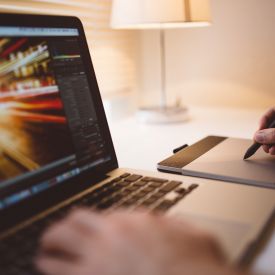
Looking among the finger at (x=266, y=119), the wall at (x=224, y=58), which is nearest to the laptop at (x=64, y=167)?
the finger at (x=266, y=119)

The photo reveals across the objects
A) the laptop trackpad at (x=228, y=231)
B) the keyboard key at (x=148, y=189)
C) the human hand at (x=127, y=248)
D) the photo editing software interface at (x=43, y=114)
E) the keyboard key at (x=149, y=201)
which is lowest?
the laptop trackpad at (x=228, y=231)

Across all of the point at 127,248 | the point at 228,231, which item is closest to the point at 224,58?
the point at 228,231

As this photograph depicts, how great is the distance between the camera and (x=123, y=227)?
40 centimetres

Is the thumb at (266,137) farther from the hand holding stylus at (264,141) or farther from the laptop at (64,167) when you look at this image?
the laptop at (64,167)

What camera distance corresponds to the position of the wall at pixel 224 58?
137 cm

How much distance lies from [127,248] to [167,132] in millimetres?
775

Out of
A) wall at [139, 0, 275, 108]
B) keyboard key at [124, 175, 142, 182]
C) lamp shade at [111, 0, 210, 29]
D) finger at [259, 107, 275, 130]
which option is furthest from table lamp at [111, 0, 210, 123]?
keyboard key at [124, 175, 142, 182]

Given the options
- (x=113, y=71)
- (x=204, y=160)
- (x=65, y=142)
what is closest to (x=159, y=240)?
(x=65, y=142)

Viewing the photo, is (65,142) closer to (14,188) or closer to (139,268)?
(14,188)

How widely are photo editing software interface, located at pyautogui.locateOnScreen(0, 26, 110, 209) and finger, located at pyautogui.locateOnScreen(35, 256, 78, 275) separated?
0.14 m

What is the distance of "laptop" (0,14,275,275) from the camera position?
1.60ft

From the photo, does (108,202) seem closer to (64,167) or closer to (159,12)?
(64,167)

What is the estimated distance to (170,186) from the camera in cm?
59

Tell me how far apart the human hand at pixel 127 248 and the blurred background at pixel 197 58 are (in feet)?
3.12
